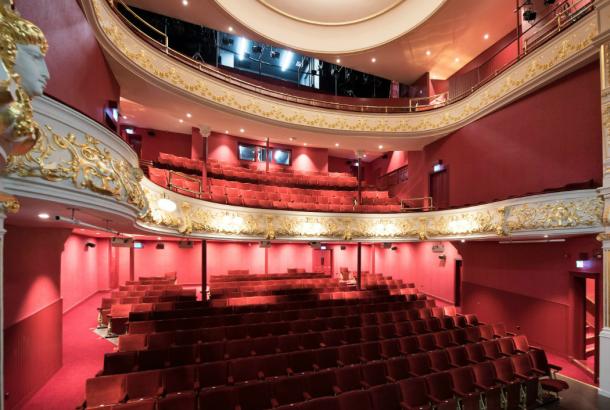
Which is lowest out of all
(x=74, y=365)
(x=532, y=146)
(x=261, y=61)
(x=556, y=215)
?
(x=74, y=365)

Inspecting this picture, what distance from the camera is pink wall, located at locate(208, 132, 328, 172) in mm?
13750

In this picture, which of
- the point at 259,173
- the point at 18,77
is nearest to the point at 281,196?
the point at 259,173

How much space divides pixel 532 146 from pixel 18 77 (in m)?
9.62

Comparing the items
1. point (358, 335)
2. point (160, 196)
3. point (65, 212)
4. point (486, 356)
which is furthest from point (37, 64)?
point (486, 356)

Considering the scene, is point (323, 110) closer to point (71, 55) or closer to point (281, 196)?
point (281, 196)

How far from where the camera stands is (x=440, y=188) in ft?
39.0

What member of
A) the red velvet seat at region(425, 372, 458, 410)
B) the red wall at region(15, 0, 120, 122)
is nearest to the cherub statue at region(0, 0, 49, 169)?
the red wall at region(15, 0, 120, 122)

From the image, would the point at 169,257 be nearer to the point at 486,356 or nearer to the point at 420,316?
the point at 420,316

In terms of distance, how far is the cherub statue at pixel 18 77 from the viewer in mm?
1605

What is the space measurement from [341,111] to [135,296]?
9.30m

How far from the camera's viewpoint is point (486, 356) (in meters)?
5.32

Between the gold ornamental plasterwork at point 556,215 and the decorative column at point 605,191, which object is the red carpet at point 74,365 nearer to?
the decorative column at point 605,191

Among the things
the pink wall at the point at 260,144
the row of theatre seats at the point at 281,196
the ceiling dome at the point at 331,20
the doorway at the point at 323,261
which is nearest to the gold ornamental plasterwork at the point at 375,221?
the row of theatre seats at the point at 281,196

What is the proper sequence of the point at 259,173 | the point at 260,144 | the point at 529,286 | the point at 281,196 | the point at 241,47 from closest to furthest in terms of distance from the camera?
the point at 529,286 → the point at 281,196 → the point at 259,173 → the point at 260,144 → the point at 241,47
